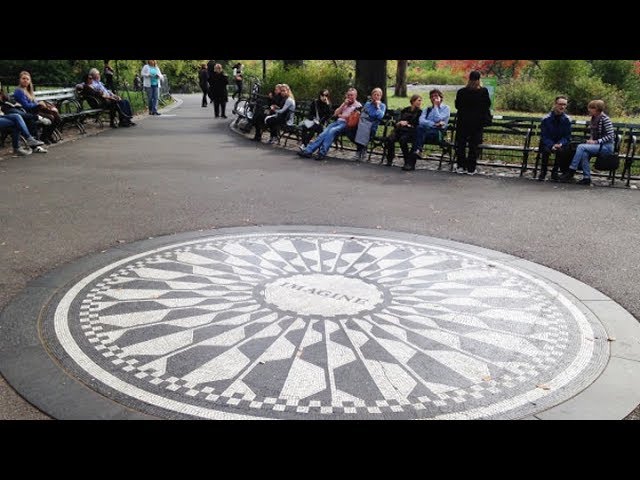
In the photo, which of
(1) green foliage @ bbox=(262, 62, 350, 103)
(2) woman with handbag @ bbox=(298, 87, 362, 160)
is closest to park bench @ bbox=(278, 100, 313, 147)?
(2) woman with handbag @ bbox=(298, 87, 362, 160)

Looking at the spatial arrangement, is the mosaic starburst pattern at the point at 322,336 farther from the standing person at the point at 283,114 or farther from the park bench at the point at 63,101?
the park bench at the point at 63,101

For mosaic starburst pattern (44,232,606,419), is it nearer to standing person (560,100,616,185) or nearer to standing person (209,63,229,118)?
standing person (560,100,616,185)

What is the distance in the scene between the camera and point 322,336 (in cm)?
459

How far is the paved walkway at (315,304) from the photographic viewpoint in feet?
12.4

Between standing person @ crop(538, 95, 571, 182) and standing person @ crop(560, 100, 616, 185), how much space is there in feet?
0.82

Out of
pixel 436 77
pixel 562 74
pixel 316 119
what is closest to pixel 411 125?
pixel 316 119

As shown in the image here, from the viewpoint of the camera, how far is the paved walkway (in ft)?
12.4

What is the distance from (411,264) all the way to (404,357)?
2.20m

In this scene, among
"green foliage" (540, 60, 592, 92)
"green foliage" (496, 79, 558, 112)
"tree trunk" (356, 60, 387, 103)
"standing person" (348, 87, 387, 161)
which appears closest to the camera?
"standing person" (348, 87, 387, 161)

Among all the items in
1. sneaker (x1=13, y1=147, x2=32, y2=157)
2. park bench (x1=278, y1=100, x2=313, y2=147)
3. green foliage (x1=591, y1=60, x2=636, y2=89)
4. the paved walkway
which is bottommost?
sneaker (x1=13, y1=147, x2=32, y2=157)

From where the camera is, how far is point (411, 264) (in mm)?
6395
